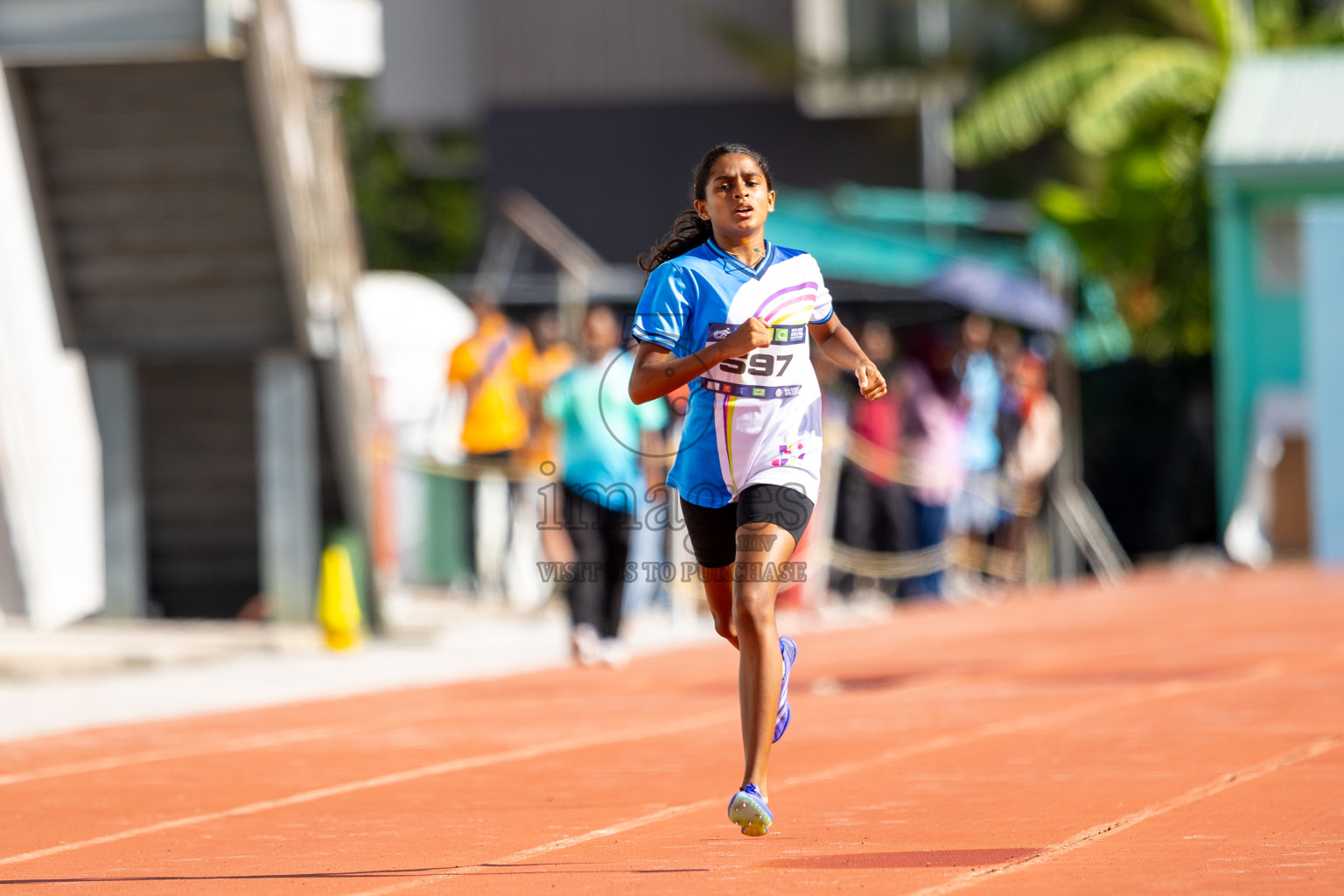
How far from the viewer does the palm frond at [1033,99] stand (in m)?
26.9

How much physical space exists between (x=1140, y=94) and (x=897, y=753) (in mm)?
18234

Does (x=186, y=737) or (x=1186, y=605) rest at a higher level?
(x=186, y=737)

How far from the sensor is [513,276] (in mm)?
31578

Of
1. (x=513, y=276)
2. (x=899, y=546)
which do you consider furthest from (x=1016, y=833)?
(x=513, y=276)

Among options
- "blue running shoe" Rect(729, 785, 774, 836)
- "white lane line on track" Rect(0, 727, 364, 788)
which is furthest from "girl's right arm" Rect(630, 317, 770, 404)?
"white lane line on track" Rect(0, 727, 364, 788)

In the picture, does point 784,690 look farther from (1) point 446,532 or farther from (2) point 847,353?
(1) point 446,532

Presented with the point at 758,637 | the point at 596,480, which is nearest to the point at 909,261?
the point at 596,480

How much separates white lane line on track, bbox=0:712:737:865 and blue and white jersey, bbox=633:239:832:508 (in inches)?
81.2

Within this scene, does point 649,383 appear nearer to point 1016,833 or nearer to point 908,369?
point 1016,833

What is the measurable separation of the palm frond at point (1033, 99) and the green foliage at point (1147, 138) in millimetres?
16

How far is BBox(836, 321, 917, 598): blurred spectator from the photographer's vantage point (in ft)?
56.6

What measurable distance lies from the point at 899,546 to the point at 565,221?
17866 mm

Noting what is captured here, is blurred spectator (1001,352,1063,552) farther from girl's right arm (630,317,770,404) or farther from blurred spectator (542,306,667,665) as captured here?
girl's right arm (630,317,770,404)

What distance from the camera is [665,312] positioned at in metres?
5.84
